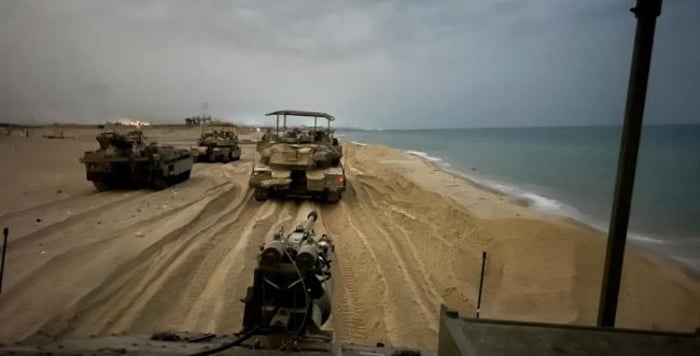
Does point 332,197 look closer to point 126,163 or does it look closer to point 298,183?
point 298,183

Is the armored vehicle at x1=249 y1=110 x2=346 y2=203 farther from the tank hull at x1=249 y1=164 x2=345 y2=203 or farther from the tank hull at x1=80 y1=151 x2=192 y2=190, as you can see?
the tank hull at x1=80 y1=151 x2=192 y2=190

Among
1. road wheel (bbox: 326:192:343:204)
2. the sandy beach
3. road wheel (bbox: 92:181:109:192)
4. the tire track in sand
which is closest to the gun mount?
the sandy beach

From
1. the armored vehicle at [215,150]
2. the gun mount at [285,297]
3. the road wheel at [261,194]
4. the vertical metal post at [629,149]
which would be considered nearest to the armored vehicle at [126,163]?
the road wheel at [261,194]

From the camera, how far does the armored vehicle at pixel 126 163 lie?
12000 mm

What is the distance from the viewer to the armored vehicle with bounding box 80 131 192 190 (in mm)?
12000

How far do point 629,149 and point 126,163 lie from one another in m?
11.9

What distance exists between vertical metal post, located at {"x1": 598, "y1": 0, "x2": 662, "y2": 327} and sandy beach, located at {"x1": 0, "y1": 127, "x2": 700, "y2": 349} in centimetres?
190

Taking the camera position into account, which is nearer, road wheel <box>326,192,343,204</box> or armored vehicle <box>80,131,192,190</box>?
road wheel <box>326,192,343,204</box>

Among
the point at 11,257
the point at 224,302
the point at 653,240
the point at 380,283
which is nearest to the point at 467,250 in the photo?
the point at 380,283

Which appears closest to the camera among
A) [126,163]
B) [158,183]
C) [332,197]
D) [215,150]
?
[332,197]

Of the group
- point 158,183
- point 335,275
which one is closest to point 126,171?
point 158,183

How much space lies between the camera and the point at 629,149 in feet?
10.5

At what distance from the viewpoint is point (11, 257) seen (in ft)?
19.8

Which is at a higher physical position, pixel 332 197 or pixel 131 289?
pixel 332 197
